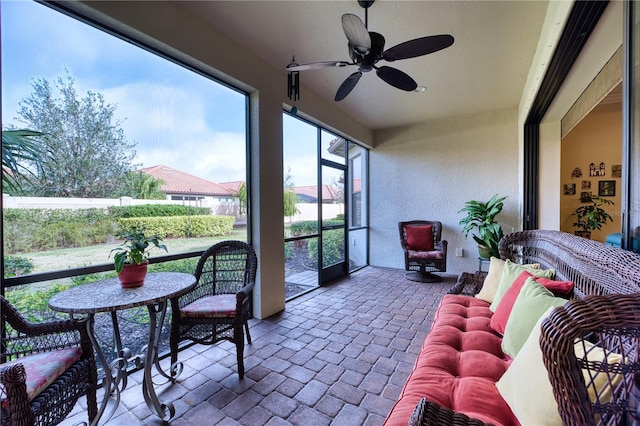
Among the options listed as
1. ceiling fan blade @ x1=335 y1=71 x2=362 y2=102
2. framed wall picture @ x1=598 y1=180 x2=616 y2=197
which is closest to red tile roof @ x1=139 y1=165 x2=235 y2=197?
ceiling fan blade @ x1=335 y1=71 x2=362 y2=102

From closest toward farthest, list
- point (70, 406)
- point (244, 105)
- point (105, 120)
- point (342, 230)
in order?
point (70, 406) → point (105, 120) → point (244, 105) → point (342, 230)

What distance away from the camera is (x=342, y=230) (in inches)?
194

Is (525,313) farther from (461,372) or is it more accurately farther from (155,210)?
(155,210)

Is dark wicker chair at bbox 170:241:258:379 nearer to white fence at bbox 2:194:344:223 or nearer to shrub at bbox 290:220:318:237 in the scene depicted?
white fence at bbox 2:194:344:223

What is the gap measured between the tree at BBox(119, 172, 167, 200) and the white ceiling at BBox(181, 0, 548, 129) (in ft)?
4.69

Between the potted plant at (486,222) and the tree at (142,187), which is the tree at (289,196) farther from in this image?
the potted plant at (486,222)

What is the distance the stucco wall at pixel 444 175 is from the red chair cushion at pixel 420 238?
17.4 inches

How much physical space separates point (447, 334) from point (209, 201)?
230 cm

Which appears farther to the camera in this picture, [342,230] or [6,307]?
[342,230]

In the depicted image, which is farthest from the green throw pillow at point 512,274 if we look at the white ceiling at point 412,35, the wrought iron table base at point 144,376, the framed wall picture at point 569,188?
the framed wall picture at point 569,188

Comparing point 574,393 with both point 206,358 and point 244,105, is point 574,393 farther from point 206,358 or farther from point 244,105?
point 244,105

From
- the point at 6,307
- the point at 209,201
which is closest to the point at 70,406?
the point at 6,307

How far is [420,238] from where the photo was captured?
4.76 metres

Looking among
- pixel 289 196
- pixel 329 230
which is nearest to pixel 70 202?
pixel 289 196
